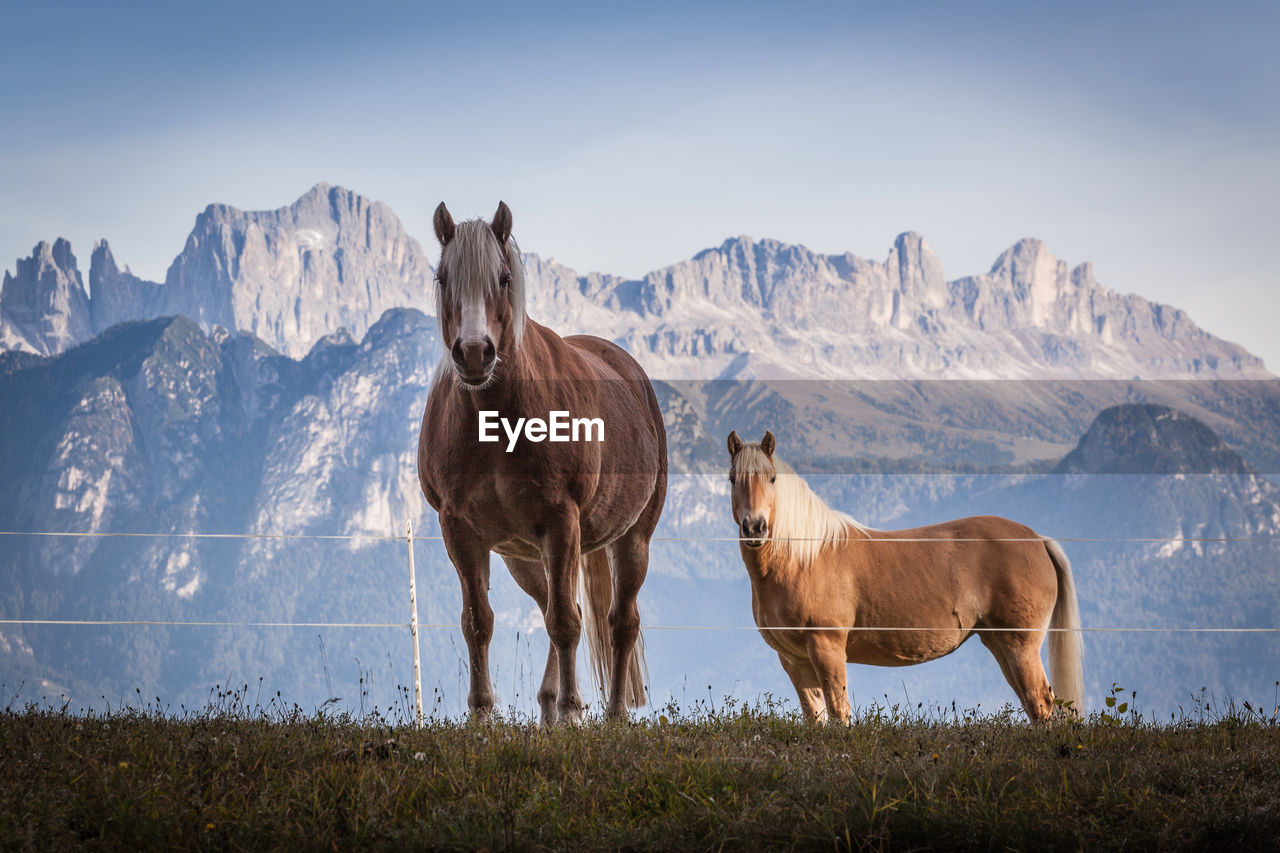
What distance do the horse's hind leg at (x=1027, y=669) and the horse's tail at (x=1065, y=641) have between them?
124 mm

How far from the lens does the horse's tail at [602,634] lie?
22.8ft

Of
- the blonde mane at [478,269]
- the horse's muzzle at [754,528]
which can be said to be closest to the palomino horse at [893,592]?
the horse's muzzle at [754,528]

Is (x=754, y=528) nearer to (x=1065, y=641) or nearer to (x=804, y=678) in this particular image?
(x=804, y=678)

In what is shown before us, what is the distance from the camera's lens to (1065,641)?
28.8ft

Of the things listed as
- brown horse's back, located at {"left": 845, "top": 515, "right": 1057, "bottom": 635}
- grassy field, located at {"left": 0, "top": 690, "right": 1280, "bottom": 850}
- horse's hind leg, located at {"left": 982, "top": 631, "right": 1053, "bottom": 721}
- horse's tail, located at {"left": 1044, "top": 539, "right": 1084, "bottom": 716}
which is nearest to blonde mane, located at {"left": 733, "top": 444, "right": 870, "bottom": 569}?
brown horse's back, located at {"left": 845, "top": 515, "right": 1057, "bottom": 635}

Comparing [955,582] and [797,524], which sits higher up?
[797,524]

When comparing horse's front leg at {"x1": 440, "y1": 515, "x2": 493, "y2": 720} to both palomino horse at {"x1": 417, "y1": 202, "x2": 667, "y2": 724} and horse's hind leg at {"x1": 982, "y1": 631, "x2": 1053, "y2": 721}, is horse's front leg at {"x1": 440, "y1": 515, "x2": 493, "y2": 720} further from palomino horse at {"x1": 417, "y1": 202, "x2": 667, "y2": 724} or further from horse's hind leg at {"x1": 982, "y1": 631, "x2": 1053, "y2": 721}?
horse's hind leg at {"x1": 982, "y1": 631, "x2": 1053, "y2": 721}

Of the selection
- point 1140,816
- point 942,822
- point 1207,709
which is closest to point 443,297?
point 942,822

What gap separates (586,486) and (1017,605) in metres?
4.90

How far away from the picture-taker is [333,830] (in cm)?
335

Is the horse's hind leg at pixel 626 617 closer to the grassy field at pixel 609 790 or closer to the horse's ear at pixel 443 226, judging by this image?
the grassy field at pixel 609 790

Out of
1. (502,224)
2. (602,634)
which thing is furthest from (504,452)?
(602,634)

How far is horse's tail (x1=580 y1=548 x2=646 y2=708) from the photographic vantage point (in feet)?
22.8

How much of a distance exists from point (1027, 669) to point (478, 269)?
595 centimetres
